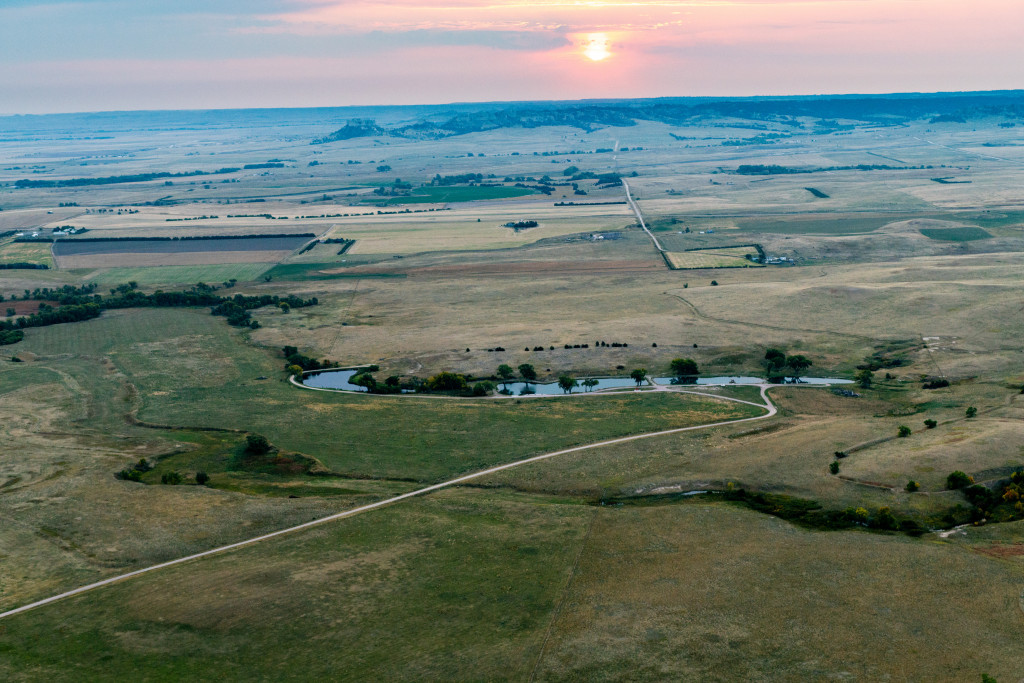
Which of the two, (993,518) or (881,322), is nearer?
(993,518)

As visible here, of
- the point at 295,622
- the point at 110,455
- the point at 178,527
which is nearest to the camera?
the point at 295,622

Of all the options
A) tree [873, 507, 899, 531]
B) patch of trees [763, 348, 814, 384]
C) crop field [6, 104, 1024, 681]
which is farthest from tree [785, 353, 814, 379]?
tree [873, 507, 899, 531]

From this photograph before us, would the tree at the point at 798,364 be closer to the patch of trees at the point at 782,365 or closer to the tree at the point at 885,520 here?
the patch of trees at the point at 782,365

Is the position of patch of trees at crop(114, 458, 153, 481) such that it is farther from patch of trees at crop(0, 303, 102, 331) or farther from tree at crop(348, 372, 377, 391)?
patch of trees at crop(0, 303, 102, 331)

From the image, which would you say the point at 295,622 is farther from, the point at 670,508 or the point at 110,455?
the point at 110,455

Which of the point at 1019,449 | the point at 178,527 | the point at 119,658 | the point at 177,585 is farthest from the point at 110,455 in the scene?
the point at 1019,449

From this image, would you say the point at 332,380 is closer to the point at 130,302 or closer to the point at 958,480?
the point at 130,302
